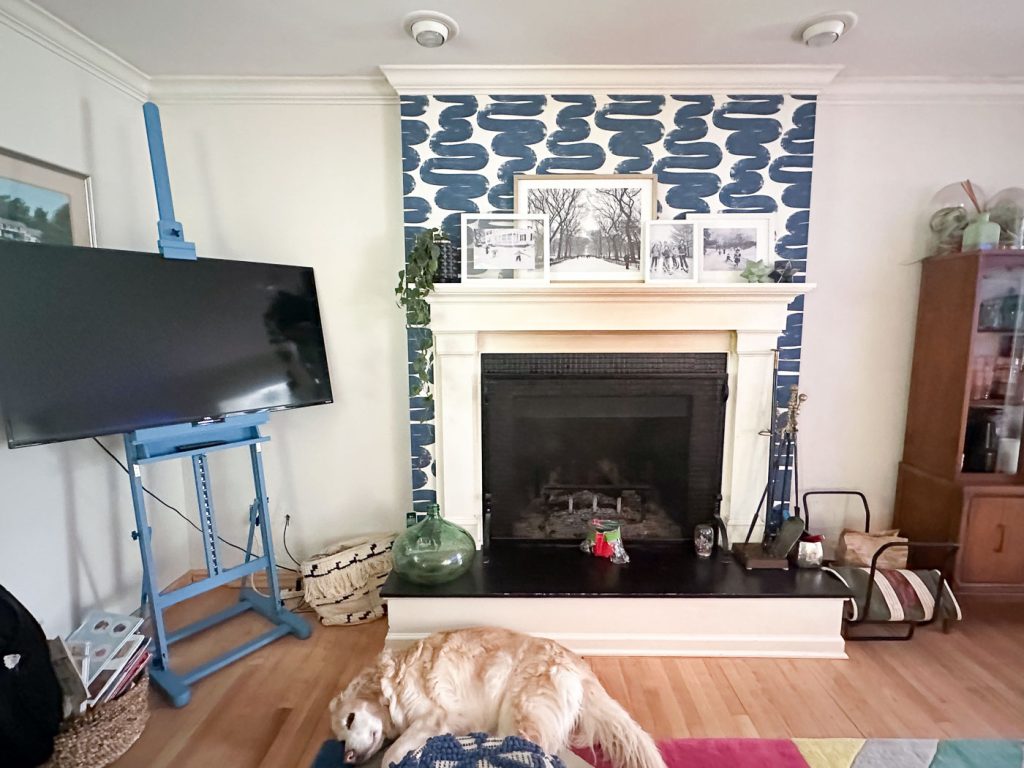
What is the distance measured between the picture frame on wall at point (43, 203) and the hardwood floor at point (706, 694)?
1.67 meters

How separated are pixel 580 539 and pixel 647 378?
0.84m

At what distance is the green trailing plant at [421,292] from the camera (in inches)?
81.2

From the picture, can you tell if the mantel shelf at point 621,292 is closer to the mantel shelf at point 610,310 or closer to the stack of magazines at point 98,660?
the mantel shelf at point 610,310

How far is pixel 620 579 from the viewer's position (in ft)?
6.75

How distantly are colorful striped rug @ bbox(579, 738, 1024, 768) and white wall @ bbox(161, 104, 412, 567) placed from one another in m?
1.53

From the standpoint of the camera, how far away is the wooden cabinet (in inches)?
83.0

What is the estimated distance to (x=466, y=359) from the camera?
220 cm

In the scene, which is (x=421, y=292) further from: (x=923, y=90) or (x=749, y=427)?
(x=923, y=90)

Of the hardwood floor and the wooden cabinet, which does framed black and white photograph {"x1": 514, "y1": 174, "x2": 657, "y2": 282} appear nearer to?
the wooden cabinet

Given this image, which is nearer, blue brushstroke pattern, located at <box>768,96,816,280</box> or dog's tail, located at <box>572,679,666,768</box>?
dog's tail, located at <box>572,679,666,768</box>

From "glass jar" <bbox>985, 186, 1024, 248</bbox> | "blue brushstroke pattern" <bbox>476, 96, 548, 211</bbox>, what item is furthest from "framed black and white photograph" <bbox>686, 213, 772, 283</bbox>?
"glass jar" <bbox>985, 186, 1024, 248</bbox>

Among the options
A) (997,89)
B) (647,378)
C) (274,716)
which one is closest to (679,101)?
(647,378)

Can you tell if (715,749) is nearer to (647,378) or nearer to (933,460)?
(647,378)

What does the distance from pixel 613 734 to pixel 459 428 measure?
1270 millimetres
